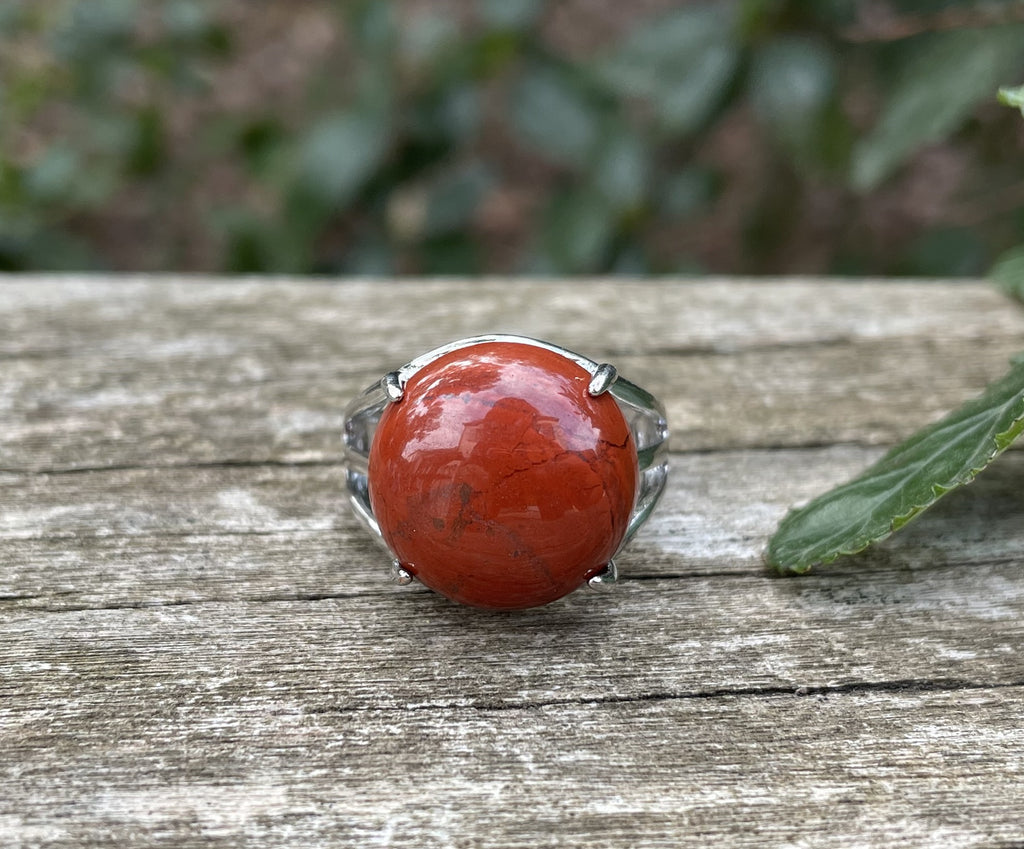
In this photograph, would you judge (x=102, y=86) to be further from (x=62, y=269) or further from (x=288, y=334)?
(x=288, y=334)

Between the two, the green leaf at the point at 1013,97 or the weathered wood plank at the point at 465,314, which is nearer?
the green leaf at the point at 1013,97

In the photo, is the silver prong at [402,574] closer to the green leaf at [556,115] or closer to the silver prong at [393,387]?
the silver prong at [393,387]

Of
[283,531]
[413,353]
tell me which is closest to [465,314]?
[413,353]

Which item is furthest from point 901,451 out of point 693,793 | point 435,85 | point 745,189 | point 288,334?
point 745,189

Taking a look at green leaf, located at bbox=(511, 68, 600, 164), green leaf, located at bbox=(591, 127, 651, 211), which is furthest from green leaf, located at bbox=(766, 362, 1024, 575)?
green leaf, located at bbox=(511, 68, 600, 164)

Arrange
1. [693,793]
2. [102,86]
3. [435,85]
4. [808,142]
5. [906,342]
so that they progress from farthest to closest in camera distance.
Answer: [102,86], [435,85], [808,142], [906,342], [693,793]

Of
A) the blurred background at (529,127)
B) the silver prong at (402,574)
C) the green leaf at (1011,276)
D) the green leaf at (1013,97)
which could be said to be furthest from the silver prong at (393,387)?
the blurred background at (529,127)

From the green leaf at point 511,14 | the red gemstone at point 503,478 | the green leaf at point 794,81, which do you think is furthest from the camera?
the green leaf at point 511,14
